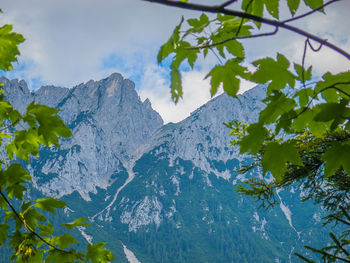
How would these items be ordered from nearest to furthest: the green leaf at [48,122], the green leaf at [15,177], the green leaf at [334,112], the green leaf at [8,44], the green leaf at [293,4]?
the green leaf at [334,112] < the green leaf at [293,4] < the green leaf at [48,122] < the green leaf at [15,177] < the green leaf at [8,44]

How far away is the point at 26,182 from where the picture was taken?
72.7 inches

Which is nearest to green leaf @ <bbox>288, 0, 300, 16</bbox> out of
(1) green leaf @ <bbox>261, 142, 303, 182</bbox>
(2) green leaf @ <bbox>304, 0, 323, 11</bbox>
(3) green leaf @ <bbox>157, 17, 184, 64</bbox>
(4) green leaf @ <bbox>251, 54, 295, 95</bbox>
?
(2) green leaf @ <bbox>304, 0, 323, 11</bbox>

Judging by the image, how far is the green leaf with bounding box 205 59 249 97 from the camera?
115 cm

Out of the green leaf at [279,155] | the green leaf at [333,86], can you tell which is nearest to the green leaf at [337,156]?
the green leaf at [279,155]

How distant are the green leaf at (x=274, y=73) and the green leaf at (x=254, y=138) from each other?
22 cm

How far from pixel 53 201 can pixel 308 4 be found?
1943mm

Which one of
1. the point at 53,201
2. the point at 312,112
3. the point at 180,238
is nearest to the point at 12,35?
the point at 53,201

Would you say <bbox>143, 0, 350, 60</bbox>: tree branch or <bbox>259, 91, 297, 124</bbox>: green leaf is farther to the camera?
<bbox>259, 91, 297, 124</bbox>: green leaf

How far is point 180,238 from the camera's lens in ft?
616

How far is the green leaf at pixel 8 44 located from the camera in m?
2.02

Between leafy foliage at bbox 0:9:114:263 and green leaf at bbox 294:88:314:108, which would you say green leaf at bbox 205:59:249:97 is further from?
leafy foliage at bbox 0:9:114:263

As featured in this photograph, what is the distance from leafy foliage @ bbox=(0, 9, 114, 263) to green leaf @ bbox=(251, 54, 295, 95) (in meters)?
1.16

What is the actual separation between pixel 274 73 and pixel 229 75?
198mm

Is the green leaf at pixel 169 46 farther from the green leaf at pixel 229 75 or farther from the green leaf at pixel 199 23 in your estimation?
the green leaf at pixel 229 75
